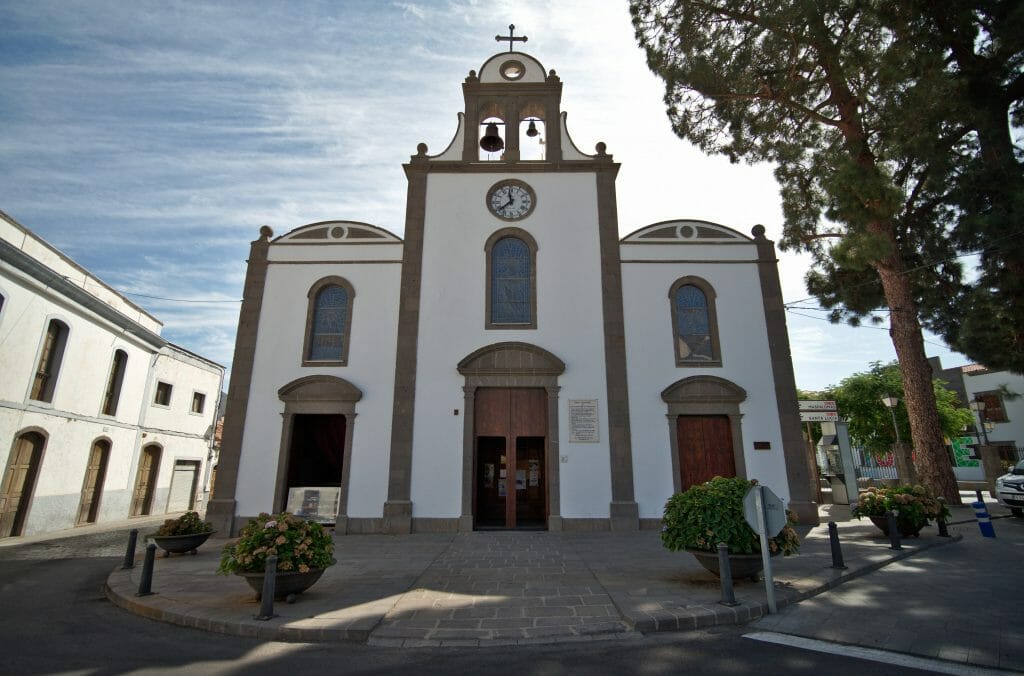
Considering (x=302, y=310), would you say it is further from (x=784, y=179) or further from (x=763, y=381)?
(x=784, y=179)

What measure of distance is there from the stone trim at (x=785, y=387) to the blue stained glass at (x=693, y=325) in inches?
65.2

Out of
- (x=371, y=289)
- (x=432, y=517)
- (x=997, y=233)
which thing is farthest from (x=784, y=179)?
(x=432, y=517)

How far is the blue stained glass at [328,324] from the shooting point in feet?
45.3

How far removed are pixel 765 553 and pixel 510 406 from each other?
8085mm

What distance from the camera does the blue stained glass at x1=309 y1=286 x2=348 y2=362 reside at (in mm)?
13797

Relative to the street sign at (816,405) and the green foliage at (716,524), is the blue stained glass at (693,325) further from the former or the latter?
Result: the green foliage at (716,524)

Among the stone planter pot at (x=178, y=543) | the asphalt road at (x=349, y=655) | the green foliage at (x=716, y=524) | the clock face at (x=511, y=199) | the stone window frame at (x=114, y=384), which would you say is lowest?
the asphalt road at (x=349, y=655)

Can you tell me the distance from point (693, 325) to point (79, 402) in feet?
63.4

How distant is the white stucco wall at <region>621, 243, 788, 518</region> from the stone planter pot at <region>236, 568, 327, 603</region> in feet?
28.2

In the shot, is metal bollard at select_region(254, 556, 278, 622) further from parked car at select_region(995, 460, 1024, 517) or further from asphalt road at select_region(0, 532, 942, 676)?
parked car at select_region(995, 460, 1024, 517)

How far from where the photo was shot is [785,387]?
13.5 meters

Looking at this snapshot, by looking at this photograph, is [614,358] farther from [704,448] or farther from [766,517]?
[766,517]

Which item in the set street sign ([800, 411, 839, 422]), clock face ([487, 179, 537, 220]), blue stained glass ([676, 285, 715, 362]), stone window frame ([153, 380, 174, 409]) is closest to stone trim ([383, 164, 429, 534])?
clock face ([487, 179, 537, 220])

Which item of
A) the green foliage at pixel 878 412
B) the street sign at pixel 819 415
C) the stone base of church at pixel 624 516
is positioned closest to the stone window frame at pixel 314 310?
the stone base of church at pixel 624 516
